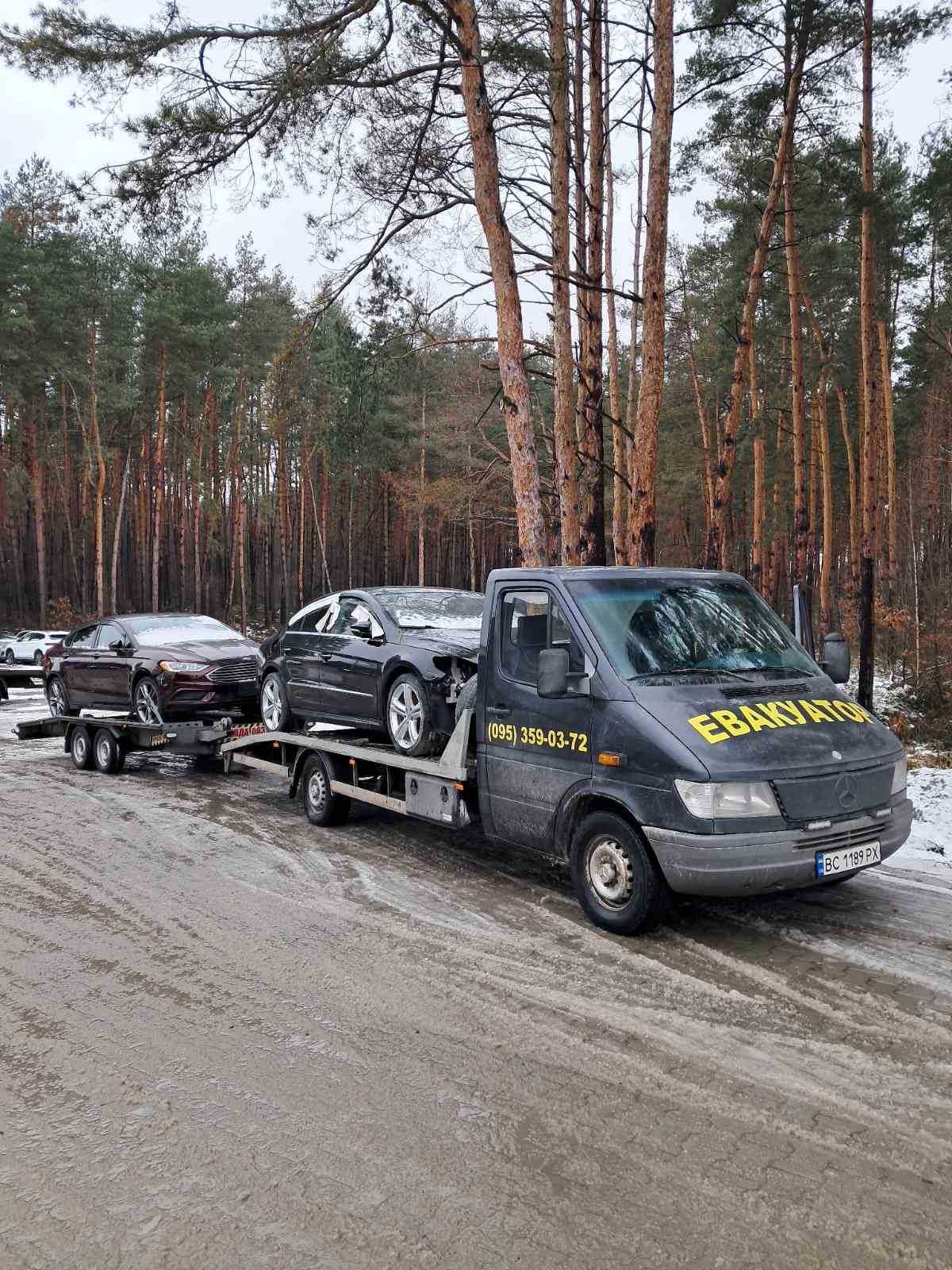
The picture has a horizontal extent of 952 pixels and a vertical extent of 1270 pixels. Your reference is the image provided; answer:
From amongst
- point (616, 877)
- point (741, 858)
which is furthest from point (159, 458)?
point (741, 858)

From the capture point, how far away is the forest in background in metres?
11.6

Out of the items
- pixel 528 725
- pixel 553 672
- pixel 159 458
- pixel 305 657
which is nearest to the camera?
pixel 553 672

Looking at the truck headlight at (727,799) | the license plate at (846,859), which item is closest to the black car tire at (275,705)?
the truck headlight at (727,799)

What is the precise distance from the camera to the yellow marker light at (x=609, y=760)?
214 inches

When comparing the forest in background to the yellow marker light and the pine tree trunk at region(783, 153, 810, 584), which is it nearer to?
the pine tree trunk at region(783, 153, 810, 584)

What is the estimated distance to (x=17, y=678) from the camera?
82.1ft

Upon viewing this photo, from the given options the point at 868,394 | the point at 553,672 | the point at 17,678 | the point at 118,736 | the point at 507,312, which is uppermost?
the point at 868,394

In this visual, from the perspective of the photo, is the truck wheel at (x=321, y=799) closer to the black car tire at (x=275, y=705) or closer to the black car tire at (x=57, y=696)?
the black car tire at (x=275, y=705)

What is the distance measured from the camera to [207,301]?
39188mm

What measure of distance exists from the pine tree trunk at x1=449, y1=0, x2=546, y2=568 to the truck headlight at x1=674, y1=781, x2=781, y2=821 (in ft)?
22.4

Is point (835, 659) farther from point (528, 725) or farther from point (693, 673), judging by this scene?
point (528, 725)

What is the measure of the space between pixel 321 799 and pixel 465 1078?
197 inches

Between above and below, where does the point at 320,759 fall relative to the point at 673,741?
below

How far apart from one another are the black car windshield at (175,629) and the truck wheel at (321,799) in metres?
3.89
